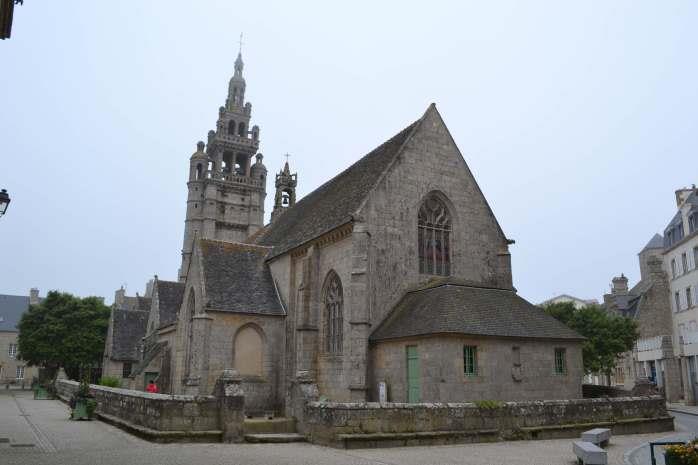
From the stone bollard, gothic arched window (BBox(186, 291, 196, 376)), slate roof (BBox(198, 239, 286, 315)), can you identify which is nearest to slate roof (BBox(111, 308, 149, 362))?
gothic arched window (BBox(186, 291, 196, 376))

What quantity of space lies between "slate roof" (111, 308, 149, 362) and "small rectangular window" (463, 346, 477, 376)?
106 ft

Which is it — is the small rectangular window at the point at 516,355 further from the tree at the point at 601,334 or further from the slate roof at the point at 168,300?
the slate roof at the point at 168,300

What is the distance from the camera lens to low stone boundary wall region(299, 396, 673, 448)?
14734mm

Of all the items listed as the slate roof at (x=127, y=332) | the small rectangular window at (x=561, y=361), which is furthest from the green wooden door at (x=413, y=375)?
the slate roof at (x=127, y=332)

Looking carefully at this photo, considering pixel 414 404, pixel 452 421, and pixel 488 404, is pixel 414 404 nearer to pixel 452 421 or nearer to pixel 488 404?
pixel 452 421

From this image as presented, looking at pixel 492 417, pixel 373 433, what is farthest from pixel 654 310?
pixel 373 433

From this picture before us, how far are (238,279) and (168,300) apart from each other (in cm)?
1441

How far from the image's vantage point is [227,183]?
54875 millimetres

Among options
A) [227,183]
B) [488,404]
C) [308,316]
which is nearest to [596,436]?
[488,404]

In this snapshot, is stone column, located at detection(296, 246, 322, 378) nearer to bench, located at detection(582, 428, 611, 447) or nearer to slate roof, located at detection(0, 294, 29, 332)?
bench, located at detection(582, 428, 611, 447)

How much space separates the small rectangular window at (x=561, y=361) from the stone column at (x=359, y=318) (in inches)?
274

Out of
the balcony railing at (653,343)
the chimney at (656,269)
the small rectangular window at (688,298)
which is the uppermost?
the chimney at (656,269)

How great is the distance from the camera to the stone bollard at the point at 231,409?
1527cm

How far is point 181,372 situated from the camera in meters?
28.6
